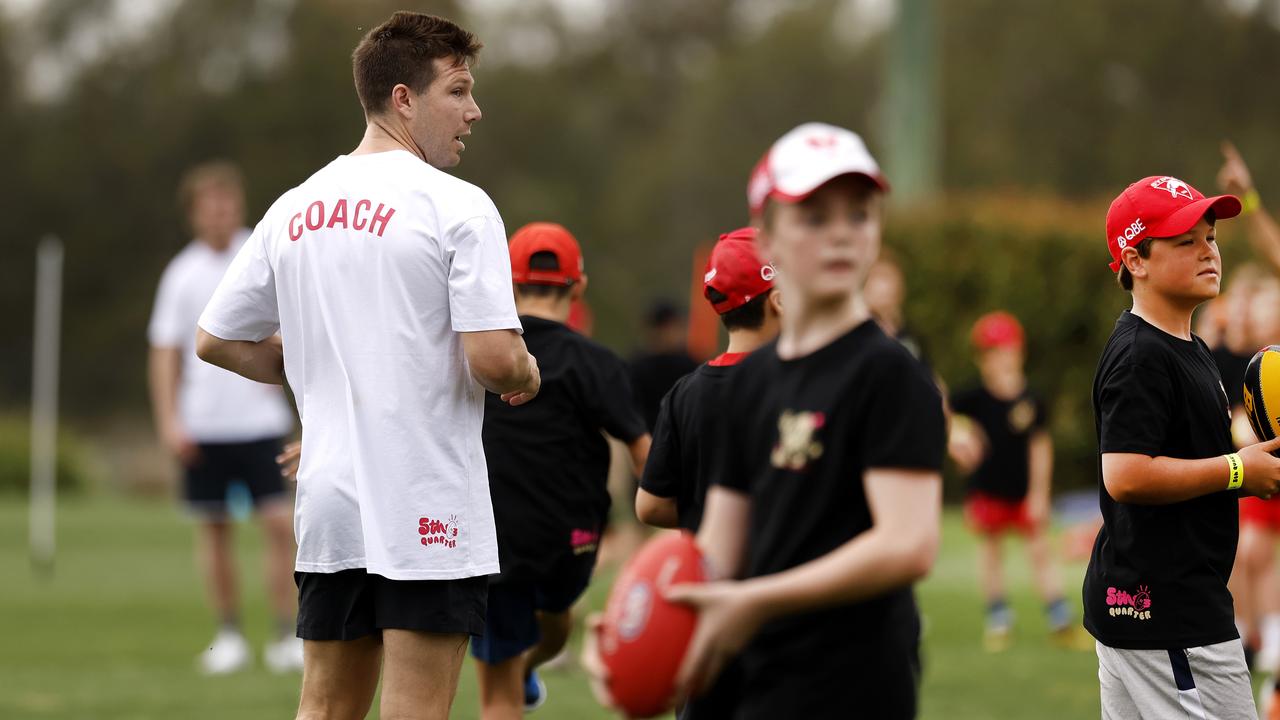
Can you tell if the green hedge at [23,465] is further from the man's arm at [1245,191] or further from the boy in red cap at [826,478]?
the boy in red cap at [826,478]

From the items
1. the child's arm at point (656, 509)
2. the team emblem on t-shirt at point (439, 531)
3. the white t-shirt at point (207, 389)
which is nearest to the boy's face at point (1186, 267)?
the child's arm at point (656, 509)

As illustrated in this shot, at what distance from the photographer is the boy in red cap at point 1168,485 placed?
439 centimetres

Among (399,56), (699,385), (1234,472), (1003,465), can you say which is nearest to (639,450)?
(699,385)

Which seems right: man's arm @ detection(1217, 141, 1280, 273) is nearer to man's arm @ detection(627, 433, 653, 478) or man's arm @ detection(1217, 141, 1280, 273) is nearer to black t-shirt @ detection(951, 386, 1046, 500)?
man's arm @ detection(627, 433, 653, 478)

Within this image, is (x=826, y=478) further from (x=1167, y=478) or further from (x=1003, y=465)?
(x=1003, y=465)

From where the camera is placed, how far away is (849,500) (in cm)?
326

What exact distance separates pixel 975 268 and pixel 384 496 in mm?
18117

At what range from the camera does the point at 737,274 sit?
4703 millimetres

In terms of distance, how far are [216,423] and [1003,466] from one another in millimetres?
5426

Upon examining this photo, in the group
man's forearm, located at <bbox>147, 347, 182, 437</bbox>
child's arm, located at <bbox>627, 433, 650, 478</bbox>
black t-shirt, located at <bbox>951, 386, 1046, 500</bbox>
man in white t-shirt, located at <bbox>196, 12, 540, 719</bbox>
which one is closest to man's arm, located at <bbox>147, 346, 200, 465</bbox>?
man's forearm, located at <bbox>147, 347, 182, 437</bbox>

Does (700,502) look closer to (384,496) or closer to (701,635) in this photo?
(384,496)

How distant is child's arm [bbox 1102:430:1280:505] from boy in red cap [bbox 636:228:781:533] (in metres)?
1.08

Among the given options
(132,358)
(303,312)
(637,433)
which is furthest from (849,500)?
(132,358)

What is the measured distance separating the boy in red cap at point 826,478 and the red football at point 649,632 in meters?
0.05
